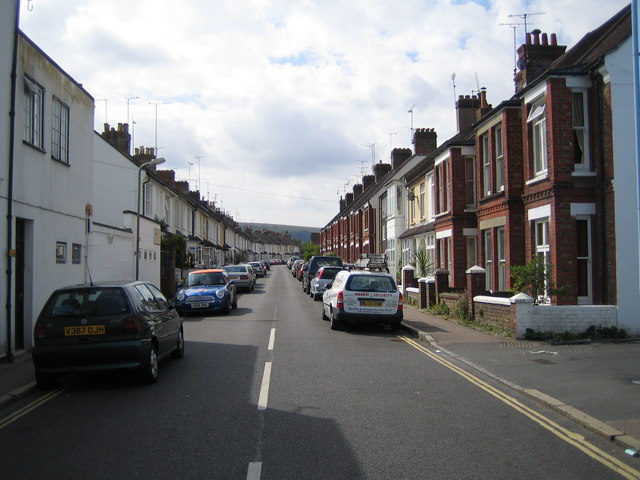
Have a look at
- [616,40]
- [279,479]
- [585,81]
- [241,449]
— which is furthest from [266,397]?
[616,40]

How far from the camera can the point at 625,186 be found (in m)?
13.2

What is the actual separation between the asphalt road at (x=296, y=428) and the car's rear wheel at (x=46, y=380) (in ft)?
0.62

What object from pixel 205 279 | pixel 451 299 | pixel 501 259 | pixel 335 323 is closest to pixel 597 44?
pixel 501 259

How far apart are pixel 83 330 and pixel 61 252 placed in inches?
223

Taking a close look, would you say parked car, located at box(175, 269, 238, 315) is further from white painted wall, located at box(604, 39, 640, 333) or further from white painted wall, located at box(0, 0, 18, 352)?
white painted wall, located at box(604, 39, 640, 333)

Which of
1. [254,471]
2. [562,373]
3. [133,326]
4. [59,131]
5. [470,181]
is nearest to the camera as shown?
[254,471]

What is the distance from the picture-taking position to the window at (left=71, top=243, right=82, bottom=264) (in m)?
13.8

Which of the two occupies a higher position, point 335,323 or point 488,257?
point 488,257

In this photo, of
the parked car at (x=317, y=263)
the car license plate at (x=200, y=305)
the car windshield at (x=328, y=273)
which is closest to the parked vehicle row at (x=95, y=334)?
the car license plate at (x=200, y=305)

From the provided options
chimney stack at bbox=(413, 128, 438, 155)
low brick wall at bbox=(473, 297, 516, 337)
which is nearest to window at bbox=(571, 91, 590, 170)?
low brick wall at bbox=(473, 297, 516, 337)

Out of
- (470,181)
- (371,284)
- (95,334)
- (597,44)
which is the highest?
(597,44)

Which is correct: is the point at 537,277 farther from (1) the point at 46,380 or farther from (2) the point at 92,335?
(1) the point at 46,380

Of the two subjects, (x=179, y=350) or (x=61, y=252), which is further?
(x=61, y=252)

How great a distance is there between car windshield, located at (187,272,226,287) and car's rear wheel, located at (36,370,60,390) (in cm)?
1234
